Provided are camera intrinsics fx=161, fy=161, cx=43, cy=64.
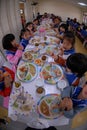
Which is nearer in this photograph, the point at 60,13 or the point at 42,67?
the point at 42,67

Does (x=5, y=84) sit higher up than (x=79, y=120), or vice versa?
(x=5, y=84)

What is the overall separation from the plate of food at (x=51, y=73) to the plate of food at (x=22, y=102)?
289mm

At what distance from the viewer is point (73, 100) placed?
127 centimetres

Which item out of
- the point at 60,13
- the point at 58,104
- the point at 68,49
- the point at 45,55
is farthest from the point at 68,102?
the point at 60,13

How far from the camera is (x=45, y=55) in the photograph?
2.29 metres

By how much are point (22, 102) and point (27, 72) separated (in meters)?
0.42

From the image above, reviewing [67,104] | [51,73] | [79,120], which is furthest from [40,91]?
[79,120]

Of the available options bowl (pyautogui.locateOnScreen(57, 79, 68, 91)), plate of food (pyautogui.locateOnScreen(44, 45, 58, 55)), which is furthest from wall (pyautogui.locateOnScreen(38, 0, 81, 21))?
bowl (pyautogui.locateOnScreen(57, 79, 68, 91))

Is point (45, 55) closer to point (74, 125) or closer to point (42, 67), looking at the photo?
point (42, 67)

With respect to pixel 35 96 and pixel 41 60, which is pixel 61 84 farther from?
pixel 41 60

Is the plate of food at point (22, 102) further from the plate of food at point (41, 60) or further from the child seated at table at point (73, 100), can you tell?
the plate of food at point (41, 60)

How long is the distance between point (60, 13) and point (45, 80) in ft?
13.0

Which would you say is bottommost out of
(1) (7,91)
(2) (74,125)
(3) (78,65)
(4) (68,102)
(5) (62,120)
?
(2) (74,125)

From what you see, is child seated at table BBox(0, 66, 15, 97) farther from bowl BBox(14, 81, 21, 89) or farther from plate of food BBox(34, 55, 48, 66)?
plate of food BBox(34, 55, 48, 66)
